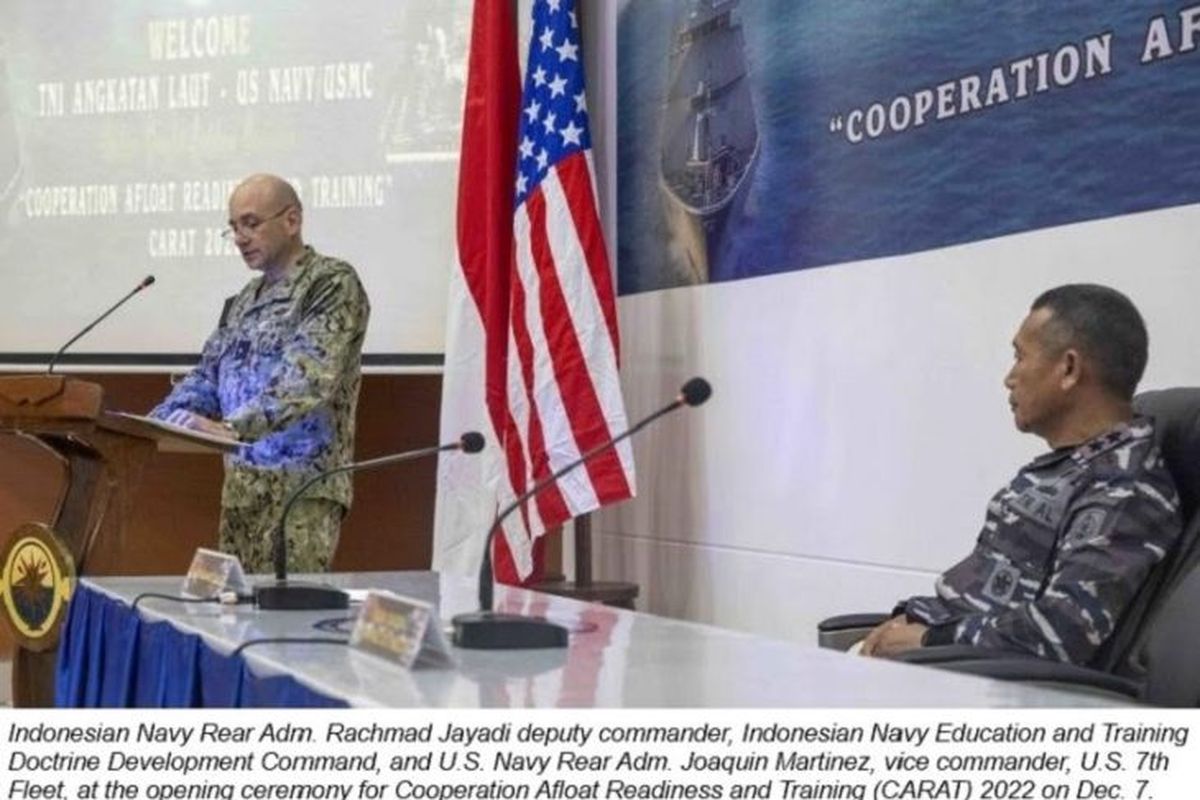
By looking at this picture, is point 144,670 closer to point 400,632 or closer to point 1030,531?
point 400,632

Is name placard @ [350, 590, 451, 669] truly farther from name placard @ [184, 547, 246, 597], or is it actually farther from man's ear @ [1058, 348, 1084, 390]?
man's ear @ [1058, 348, 1084, 390]

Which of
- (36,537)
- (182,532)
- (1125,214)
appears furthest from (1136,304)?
(182,532)

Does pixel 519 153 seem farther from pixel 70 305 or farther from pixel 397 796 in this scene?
pixel 397 796

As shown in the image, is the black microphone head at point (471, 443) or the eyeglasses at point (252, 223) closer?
the black microphone head at point (471, 443)

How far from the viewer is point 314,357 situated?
12.4ft

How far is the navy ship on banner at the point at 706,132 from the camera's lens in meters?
4.40

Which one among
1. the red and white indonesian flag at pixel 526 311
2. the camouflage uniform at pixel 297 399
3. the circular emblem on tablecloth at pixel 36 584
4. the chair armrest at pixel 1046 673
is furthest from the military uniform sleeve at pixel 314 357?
the chair armrest at pixel 1046 673

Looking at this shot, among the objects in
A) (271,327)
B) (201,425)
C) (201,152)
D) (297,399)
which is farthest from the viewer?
(201,152)

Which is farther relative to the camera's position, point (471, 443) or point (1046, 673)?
point (471, 443)

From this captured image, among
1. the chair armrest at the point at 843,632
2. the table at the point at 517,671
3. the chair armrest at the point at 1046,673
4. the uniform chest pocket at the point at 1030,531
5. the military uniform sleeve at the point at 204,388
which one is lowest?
the chair armrest at the point at 843,632

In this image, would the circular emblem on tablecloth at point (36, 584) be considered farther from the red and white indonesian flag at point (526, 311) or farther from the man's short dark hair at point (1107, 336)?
the man's short dark hair at point (1107, 336)

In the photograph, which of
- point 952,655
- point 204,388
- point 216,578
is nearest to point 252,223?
point 204,388

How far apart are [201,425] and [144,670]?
122 cm

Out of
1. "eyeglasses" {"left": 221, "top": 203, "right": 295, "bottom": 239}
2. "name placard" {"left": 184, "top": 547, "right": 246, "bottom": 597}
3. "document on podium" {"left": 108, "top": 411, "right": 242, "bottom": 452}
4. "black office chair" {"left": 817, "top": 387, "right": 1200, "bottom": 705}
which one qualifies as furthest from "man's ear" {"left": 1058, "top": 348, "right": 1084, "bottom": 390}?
"eyeglasses" {"left": 221, "top": 203, "right": 295, "bottom": 239}
